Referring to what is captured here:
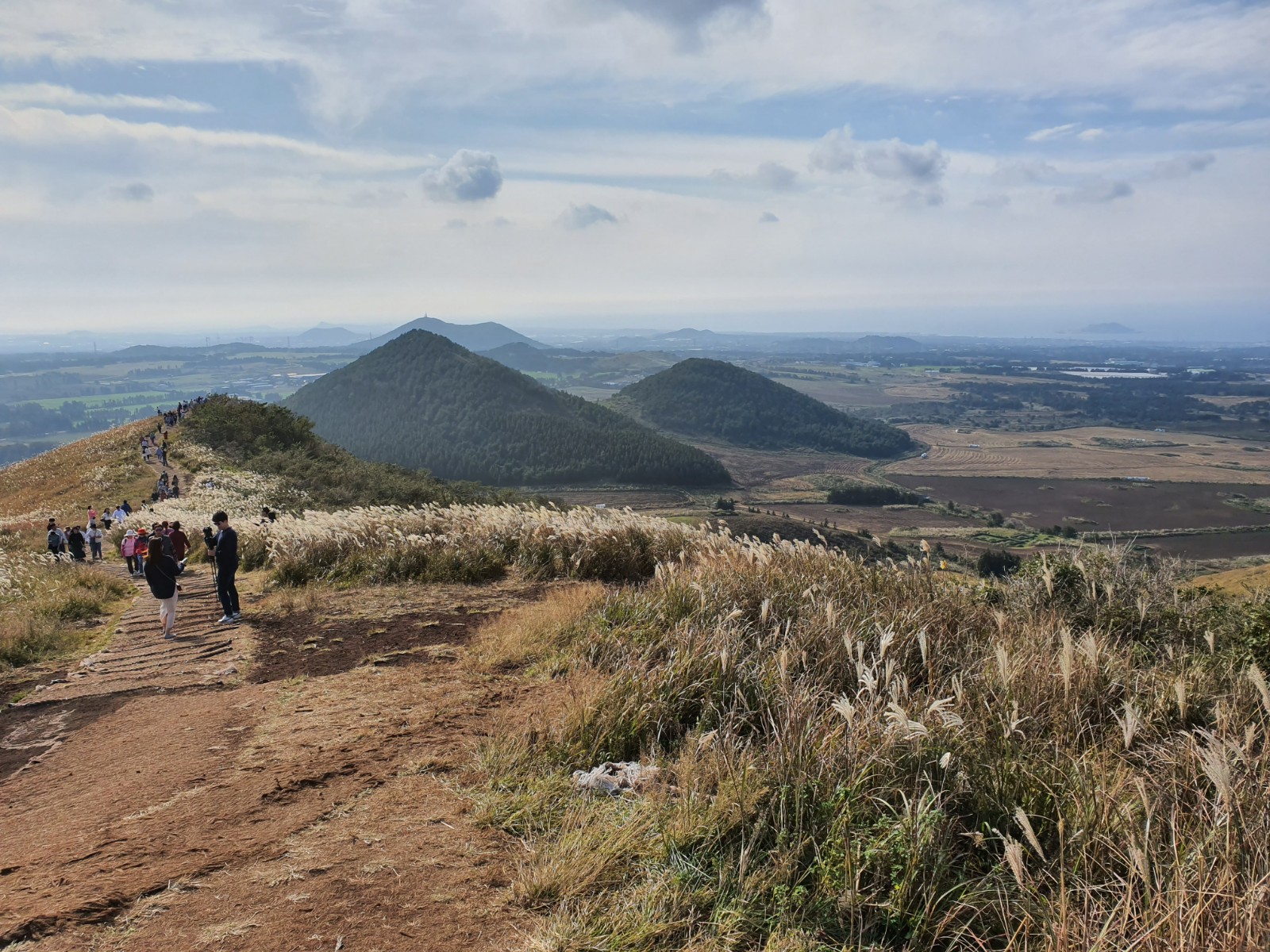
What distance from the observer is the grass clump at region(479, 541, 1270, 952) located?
103 inches

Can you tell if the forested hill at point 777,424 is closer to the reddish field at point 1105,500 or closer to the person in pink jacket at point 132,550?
the reddish field at point 1105,500

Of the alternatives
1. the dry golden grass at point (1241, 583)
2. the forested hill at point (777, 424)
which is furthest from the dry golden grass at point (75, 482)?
the forested hill at point (777, 424)

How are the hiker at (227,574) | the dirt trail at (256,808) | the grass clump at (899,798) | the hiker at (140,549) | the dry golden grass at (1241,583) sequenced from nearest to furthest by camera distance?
the grass clump at (899,798) < the dirt trail at (256,808) < the dry golden grass at (1241,583) < the hiker at (227,574) < the hiker at (140,549)

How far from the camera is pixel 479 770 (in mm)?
4156

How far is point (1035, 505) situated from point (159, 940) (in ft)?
350

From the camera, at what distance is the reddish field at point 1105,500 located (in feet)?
266

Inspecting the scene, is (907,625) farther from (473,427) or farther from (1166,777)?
(473,427)

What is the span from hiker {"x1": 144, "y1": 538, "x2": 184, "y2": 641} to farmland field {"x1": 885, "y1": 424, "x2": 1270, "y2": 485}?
5077 inches

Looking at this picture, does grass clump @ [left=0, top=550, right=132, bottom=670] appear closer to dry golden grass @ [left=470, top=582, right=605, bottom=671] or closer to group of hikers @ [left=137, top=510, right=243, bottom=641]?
group of hikers @ [left=137, top=510, right=243, bottom=641]

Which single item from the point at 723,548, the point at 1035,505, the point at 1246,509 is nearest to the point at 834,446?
the point at 1035,505

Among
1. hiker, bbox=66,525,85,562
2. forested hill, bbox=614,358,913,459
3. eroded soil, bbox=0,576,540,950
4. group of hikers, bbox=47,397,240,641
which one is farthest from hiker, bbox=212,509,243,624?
forested hill, bbox=614,358,913,459

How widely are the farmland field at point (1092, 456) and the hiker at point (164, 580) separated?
129 meters

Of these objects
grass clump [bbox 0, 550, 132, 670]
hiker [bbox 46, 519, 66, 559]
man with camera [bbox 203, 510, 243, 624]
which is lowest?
hiker [bbox 46, 519, 66, 559]

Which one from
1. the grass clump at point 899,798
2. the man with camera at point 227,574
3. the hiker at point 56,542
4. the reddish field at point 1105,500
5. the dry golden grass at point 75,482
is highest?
the grass clump at point 899,798
